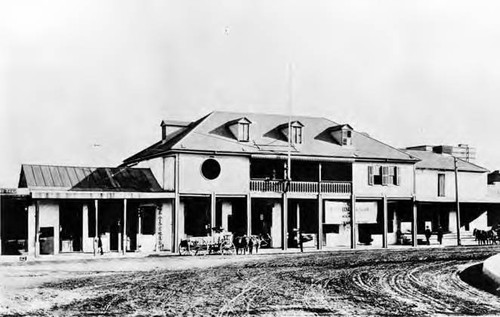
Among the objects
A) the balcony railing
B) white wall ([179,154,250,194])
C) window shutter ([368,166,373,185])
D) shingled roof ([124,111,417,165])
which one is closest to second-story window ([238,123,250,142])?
shingled roof ([124,111,417,165])

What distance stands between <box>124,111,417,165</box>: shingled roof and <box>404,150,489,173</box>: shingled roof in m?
5.09

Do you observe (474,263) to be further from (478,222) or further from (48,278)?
(478,222)

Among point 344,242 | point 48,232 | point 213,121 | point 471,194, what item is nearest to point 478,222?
point 471,194

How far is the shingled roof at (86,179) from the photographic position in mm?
32438

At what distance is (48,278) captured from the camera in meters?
19.4

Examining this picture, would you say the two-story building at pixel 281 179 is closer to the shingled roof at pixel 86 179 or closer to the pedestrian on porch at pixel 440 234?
the shingled roof at pixel 86 179

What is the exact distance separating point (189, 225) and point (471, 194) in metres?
22.5

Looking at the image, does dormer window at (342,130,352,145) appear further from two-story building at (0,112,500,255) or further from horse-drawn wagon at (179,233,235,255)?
horse-drawn wagon at (179,233,235,255)

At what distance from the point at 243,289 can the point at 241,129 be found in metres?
20.4

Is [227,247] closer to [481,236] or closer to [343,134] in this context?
[343,134]

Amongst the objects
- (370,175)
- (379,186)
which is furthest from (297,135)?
(379,186)

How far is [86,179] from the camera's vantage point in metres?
33.7

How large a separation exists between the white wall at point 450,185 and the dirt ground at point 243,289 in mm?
18163

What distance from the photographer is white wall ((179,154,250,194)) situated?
33.3 m
